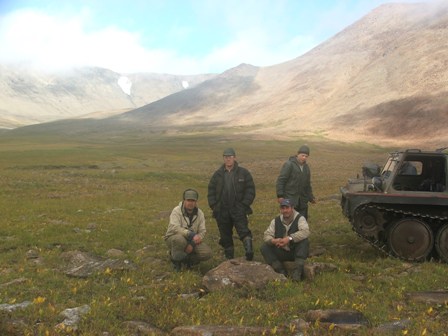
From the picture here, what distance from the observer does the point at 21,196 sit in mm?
26594

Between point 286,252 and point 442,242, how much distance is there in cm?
444

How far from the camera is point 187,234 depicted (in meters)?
10.8

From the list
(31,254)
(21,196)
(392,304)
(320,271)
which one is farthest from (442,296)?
(21,196)

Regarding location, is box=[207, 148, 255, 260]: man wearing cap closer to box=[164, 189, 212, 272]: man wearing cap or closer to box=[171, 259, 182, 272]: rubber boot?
box=[164, 189, 212, 272]: man wearing cap

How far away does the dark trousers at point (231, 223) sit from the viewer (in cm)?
1197

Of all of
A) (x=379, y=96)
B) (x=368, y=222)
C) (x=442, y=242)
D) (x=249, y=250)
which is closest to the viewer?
(x=249, y=250)

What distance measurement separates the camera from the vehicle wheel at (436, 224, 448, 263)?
11.8 metres

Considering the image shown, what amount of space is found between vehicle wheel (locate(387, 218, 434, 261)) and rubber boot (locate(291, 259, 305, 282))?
3314mm

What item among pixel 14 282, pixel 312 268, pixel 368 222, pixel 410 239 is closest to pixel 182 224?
pixel 312 268

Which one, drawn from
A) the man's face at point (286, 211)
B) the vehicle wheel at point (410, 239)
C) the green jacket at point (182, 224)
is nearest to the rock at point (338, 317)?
the man's face at point (286, 211)

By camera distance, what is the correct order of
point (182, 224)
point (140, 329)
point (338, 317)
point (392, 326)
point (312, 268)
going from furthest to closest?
point (182, 224) < point (312, 268) < point (338, 317) < point (392, 326) < point (140, 329)

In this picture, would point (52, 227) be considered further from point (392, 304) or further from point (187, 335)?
point (392, 304)

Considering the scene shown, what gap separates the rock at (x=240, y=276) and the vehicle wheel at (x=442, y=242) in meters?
4.85

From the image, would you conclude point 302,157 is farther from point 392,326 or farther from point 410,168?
point 392,326
